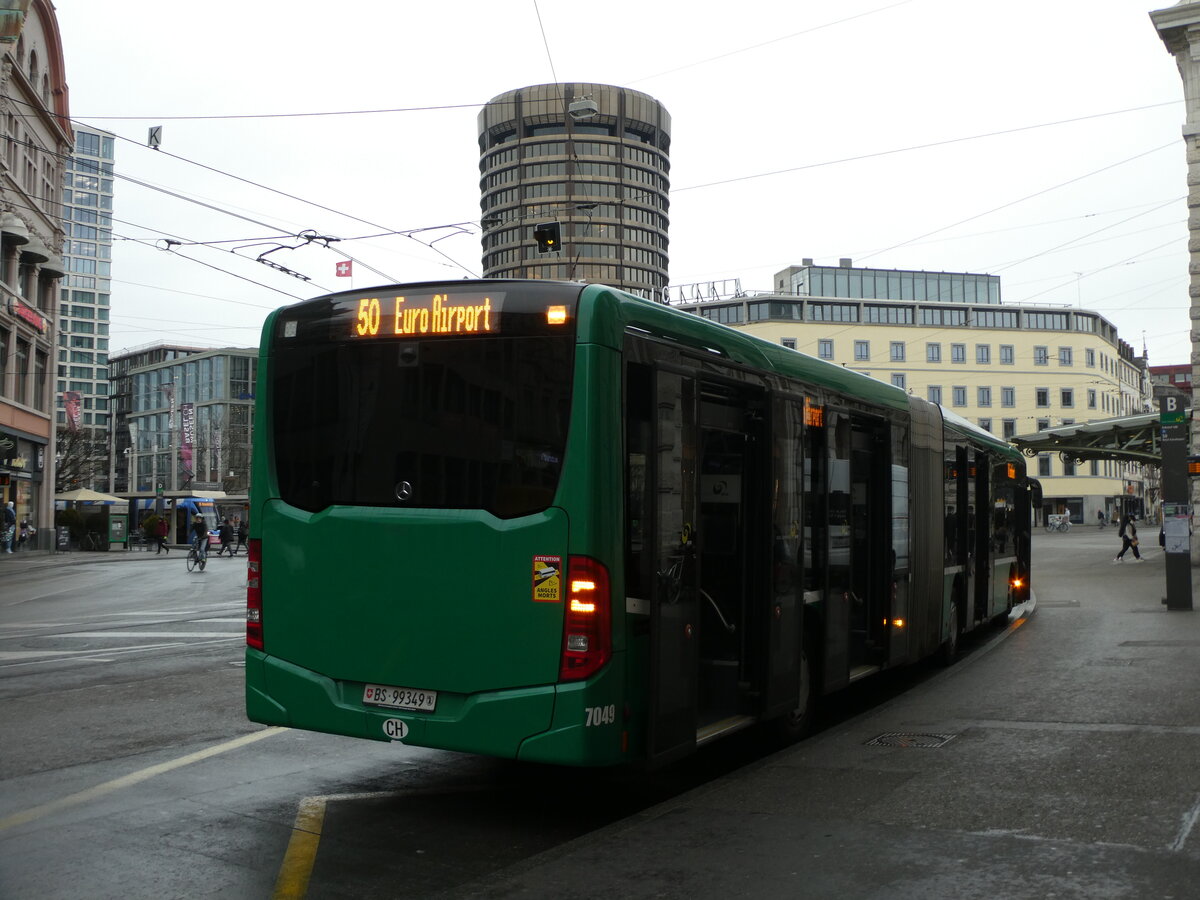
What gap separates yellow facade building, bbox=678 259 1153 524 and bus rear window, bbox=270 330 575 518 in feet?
305

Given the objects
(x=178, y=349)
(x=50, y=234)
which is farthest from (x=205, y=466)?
(x=50, y=234)

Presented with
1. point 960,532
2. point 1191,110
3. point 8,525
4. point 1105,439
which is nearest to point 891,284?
point 1105,439

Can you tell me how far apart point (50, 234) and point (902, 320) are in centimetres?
7015

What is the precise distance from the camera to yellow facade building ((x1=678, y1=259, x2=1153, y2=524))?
99938 mm

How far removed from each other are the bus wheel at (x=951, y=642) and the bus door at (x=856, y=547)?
3.07 m

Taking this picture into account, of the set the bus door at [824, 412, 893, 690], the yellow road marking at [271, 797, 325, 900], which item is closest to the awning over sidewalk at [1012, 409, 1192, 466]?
the bus door at [824, 412, 893, 690]

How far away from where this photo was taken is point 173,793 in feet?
22.4

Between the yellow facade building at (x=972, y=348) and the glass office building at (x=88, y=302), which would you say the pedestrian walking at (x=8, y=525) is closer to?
the yellow facade building at (x=972, y=348)

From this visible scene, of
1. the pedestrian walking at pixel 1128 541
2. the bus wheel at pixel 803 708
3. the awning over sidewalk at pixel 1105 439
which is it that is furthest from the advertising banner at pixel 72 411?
the bus wheel at pixel 803 708

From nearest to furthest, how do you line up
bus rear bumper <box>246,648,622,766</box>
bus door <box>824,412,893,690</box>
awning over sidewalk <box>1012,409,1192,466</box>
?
bus rear bumper <box>246,648,622,766</box> < bus door <box>824,412,893,690</box> < awning over sidewalk <box>1012,409,1192,466</box>

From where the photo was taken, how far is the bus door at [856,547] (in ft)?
29.9

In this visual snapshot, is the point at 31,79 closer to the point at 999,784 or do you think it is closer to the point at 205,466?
the point at 999,784

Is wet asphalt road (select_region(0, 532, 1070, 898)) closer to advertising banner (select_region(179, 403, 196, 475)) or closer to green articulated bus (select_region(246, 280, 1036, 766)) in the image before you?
green articulated bus (select_region(246, 280, 1036, 766))

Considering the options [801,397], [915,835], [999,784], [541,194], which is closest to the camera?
[915,835]
